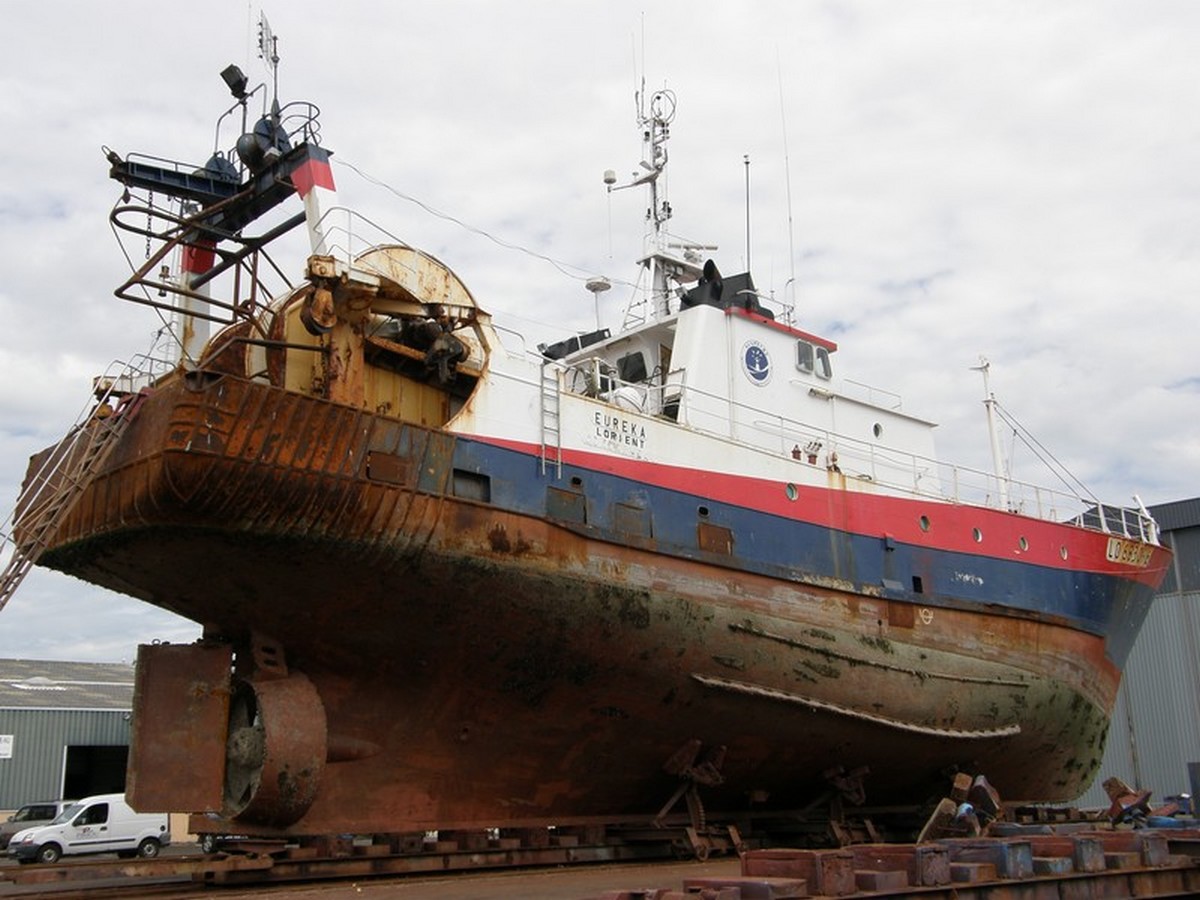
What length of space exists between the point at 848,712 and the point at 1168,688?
15.8 m

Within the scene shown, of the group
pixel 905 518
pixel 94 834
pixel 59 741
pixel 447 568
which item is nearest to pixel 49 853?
pixel 94 834

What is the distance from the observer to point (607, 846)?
11945 millimetres

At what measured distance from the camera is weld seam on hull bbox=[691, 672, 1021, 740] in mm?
12055

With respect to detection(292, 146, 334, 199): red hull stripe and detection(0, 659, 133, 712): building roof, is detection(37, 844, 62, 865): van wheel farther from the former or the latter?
detection(292, 146, 334, 199): red hull stripe

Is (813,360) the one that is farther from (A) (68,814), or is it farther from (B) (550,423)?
(A) (68,814)

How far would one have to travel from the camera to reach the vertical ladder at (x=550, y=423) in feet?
37.5

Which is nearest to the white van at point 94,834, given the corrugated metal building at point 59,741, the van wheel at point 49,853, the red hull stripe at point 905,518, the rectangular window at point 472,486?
the van wheel at point 49,853

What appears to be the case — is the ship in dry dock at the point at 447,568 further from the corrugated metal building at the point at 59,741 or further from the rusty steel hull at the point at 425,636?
the corrugated metal building at the point at 59,741

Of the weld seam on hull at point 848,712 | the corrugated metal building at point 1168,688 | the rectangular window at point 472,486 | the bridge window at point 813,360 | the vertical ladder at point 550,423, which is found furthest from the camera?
the corrugated metal building at point 1168,688

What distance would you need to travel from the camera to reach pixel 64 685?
31734 millimetres

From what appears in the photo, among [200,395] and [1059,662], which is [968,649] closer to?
[1059,662]

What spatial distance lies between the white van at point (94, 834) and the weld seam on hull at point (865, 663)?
41.0ft

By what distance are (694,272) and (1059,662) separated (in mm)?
7816

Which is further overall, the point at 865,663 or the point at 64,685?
the point at 64,685
